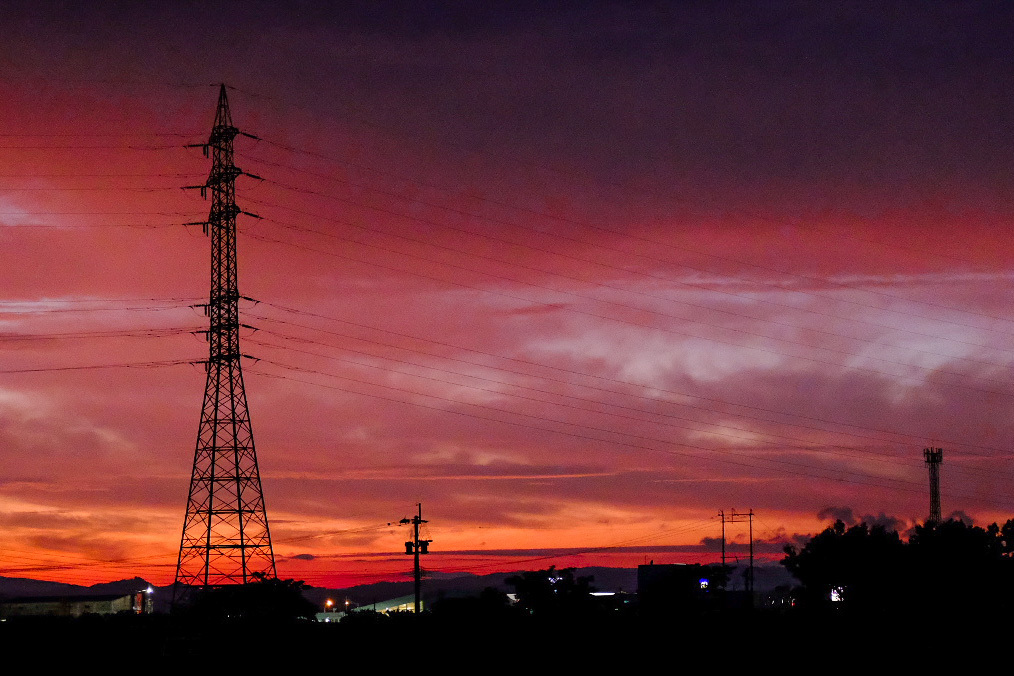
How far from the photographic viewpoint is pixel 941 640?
80062mm

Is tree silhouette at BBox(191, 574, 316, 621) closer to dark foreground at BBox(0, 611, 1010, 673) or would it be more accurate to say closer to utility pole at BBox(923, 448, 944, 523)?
dark foreground at BBox(0, 611, 1010, 673)

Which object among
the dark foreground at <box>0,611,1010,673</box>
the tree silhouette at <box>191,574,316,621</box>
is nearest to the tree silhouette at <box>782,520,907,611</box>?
the dark foreground at <box>0,611,1010,673</box>

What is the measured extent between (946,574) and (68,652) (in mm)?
114872

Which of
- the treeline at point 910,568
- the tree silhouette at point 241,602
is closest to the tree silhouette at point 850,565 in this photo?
the treeline at point 910,568

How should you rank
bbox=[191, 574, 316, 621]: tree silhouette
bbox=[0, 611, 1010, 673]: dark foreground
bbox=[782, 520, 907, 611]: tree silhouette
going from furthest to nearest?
1. bbox=[782, 520, 907, 611]: tree silhouette
2. bbox=[191, 574, 316, 621]: tree silhouette
3. bbox=[0, 611, 1010, 673]: dark foreground

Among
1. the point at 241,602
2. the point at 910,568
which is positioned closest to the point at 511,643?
the point at 241,602

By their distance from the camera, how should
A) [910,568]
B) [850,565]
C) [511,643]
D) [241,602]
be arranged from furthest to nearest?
[850,565]
[910,568]
[511,643]
[241,602]

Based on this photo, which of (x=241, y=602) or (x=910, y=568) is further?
(x=910, y=568)

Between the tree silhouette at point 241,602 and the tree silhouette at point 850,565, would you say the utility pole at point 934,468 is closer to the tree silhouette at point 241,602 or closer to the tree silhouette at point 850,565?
the tree silhouette at point 850,565

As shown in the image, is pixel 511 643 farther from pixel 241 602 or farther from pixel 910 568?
pixel 910 568

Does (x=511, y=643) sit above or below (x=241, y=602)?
below

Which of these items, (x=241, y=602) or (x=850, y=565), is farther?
(x=850, y=565)

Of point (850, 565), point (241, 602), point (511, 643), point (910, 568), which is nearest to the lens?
point (241, 602)

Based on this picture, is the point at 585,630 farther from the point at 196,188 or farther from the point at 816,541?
the point at 816,541
